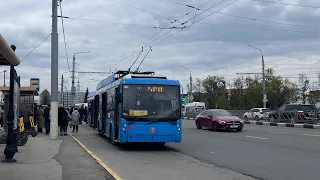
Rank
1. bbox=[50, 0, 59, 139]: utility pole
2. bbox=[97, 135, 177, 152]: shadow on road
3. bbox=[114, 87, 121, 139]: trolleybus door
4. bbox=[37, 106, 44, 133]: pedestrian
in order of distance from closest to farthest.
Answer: bbox=[114, 87, 121, 139]: trolleybus door → bbox=[97, 135, 177, 152]: shadow on road → bbox=[50, 0, 59, 139]: utility pole → bbox=[37, 106, 44, 133]: pedestrian

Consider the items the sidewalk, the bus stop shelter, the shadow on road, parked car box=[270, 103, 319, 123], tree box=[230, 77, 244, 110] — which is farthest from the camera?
tree box=[230, 77, 244, 110]

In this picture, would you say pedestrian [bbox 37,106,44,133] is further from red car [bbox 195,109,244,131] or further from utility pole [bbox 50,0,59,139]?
red car [bbox 195,109,244,131]

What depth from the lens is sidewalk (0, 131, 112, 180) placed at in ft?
30.1

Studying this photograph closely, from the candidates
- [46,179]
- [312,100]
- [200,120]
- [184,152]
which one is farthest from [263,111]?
[46,179]

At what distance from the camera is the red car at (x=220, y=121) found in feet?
82.6

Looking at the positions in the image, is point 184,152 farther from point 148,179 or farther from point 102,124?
point 102,124

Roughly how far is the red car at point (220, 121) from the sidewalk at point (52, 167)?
12.9 m

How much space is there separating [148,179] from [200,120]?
1961 cm

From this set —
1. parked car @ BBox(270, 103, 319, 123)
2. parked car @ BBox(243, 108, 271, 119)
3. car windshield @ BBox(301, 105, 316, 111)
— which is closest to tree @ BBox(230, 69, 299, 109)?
parked car @ BBox(243, 108, 271, 119)

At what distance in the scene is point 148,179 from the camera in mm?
9109

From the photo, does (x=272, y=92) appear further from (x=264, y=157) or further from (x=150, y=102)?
(x=264, y=157)

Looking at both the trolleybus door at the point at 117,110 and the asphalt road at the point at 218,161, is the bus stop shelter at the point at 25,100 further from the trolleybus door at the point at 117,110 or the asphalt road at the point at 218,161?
the asphalt road at the point at 218,161

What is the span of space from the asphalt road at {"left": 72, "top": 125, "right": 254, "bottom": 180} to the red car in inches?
405

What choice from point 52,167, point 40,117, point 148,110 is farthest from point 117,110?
point 40,117
